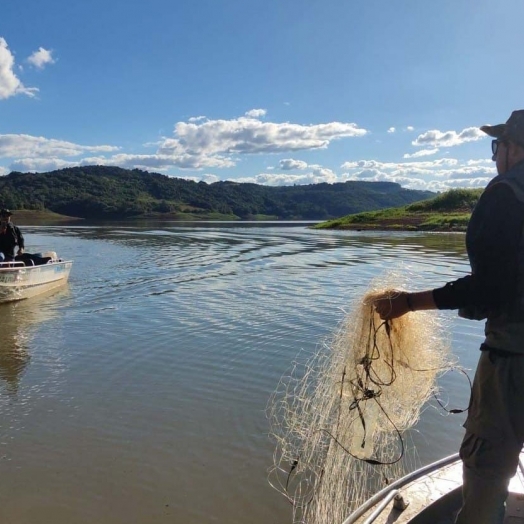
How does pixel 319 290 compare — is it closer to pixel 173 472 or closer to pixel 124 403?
pixel 124 403

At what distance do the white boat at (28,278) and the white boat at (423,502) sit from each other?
13.5m

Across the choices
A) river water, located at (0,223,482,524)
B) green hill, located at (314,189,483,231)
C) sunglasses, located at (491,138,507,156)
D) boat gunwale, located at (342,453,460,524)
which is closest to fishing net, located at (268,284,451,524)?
boat gunwale, located at (342,453,460,524)

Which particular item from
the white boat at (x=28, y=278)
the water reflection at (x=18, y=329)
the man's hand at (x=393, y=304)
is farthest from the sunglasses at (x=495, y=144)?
the white boat at (x=28, y=278)

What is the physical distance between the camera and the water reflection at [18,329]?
823 cm

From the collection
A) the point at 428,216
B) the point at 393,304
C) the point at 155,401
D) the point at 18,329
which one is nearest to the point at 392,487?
the point at 393,304

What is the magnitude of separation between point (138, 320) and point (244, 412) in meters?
6.05

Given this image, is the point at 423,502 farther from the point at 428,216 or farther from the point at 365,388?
the point at 428,216

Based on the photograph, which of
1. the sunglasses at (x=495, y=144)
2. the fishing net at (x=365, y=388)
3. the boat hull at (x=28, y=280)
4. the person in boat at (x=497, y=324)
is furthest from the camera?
the boat hull at (x=28, y=280)

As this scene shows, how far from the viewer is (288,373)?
8312mm

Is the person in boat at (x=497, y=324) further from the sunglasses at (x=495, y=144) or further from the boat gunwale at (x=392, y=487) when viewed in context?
the boat gunwale at (x=392, y=487)

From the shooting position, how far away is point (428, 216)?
70312 millimetres

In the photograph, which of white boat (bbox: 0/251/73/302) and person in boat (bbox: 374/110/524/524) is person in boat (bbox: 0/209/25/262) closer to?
white boat (bbox: 0/251/73/302)

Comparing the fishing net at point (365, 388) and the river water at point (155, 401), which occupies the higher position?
the fishing net at point (365, 388)

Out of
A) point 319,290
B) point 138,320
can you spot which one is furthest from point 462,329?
point 138,320
